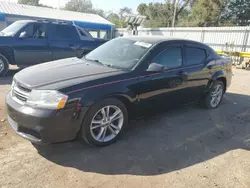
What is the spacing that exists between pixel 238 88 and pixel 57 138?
691 centimetres

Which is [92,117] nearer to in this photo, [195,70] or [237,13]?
[195,70]

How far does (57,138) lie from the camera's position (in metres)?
2.86

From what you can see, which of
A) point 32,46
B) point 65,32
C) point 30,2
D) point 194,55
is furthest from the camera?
point 30,2

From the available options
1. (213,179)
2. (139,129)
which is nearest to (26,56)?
(139,129)

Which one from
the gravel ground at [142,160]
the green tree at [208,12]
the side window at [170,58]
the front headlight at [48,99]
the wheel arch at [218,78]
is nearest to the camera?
the gravel ground at [142,160]

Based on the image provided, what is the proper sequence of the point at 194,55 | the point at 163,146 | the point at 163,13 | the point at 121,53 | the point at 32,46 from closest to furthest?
the point at 163,146 < the point at 121,53 < the point at 194,55 < the point at 32,46 < the point at 163,13

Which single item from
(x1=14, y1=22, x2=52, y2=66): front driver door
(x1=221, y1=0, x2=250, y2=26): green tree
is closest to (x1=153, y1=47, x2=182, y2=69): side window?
(x1=14, y1=22, x2=52, y2=66): front driver door

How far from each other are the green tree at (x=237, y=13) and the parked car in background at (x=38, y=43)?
81.9 ft

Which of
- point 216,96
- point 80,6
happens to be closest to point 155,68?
point 216,96

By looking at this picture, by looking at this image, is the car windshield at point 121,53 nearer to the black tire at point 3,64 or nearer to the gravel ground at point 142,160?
the gravel ground at point 142,160

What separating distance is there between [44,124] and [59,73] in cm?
91

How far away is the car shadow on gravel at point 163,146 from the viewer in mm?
2949

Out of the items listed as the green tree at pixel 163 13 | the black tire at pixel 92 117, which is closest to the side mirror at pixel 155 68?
the black tire at pixel 92 117

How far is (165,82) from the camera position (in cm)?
391
